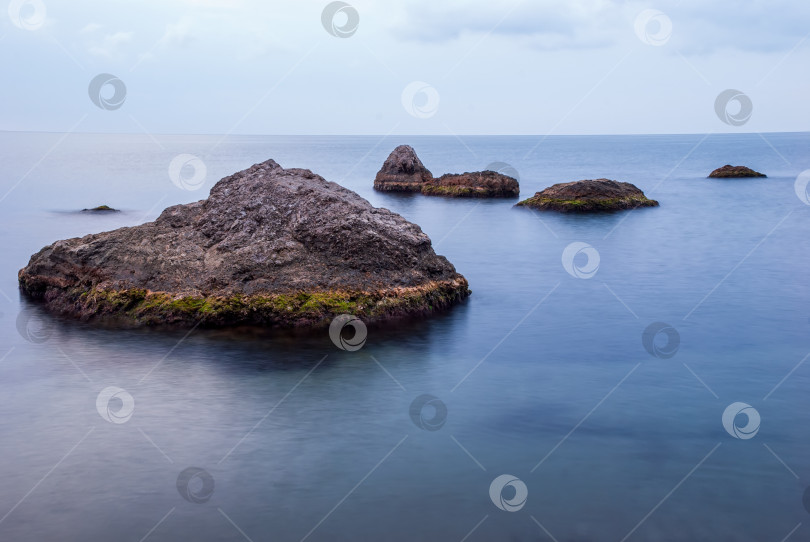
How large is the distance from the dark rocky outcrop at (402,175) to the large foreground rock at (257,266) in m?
63.5

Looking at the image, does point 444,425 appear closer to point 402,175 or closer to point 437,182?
point 437,182

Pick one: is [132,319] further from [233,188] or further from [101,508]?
[101,508]

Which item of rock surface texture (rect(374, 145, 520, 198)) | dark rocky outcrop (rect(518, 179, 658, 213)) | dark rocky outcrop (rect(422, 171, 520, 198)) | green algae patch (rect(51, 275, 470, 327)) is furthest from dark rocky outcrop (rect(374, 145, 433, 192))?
green algae patch (rect(51, 275, 470, 327))

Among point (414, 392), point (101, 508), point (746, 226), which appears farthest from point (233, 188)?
point (746, 226)

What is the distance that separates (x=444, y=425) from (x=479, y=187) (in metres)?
70.5

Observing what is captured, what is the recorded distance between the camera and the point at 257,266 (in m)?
31.8

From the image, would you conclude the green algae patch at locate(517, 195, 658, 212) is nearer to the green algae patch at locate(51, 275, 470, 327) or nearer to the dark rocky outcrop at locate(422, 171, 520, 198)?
the dark rocky outcrop at locate(422, 171, 520, 198)

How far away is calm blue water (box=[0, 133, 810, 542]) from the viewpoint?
56.1 feet

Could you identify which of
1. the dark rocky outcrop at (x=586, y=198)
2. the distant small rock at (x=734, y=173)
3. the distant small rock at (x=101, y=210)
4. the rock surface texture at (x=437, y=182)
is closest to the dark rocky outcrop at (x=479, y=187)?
the rock surface texture at (x=437, y=182)

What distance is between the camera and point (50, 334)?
102 ft

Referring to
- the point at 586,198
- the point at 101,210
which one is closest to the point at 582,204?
the point at 586,198

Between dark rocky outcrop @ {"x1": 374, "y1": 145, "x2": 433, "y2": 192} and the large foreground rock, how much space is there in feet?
208

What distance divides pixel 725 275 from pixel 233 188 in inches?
1109

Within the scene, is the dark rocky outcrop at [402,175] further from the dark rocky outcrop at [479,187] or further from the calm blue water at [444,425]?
the calm blue water at [444,425]
